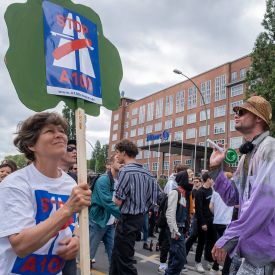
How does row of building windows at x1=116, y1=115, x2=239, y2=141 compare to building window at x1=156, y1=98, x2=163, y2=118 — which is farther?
building window at x1=156, y1=98, x2=163, y2=118

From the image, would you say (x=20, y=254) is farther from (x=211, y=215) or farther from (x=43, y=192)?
(x=211, y=215)

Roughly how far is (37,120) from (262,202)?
141 centimetres

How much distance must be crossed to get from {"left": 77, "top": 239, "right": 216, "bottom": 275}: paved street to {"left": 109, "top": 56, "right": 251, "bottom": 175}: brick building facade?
32.2m

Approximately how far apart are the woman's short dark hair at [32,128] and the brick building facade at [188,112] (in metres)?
38.7

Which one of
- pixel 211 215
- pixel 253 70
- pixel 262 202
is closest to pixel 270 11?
pixel 253 70

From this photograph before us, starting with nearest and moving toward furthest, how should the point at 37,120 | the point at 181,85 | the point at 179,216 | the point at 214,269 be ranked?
the point at 37,120, the point at 179,216, the point at 214,269, the point at 181,85

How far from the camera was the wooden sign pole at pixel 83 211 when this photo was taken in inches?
71.4

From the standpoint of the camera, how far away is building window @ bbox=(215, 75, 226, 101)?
53344 millimetres

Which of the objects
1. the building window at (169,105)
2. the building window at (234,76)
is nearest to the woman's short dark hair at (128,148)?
the building window at (234,76)

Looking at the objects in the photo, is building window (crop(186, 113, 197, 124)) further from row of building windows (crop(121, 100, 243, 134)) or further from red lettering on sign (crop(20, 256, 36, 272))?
red lettering on sign (crop(20, 256, 36, 272))

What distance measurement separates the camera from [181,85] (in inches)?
2482

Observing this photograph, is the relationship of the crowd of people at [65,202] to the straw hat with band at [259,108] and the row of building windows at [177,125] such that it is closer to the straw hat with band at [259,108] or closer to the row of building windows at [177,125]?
the straw hat with band at [259,108]

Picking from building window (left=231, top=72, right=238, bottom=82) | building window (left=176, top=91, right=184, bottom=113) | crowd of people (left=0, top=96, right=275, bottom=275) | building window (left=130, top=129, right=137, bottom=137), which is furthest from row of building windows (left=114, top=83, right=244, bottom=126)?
crowd of people (left=0, top=96, right=275, bottom=275)

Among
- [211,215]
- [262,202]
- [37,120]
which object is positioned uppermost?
[37,120]
